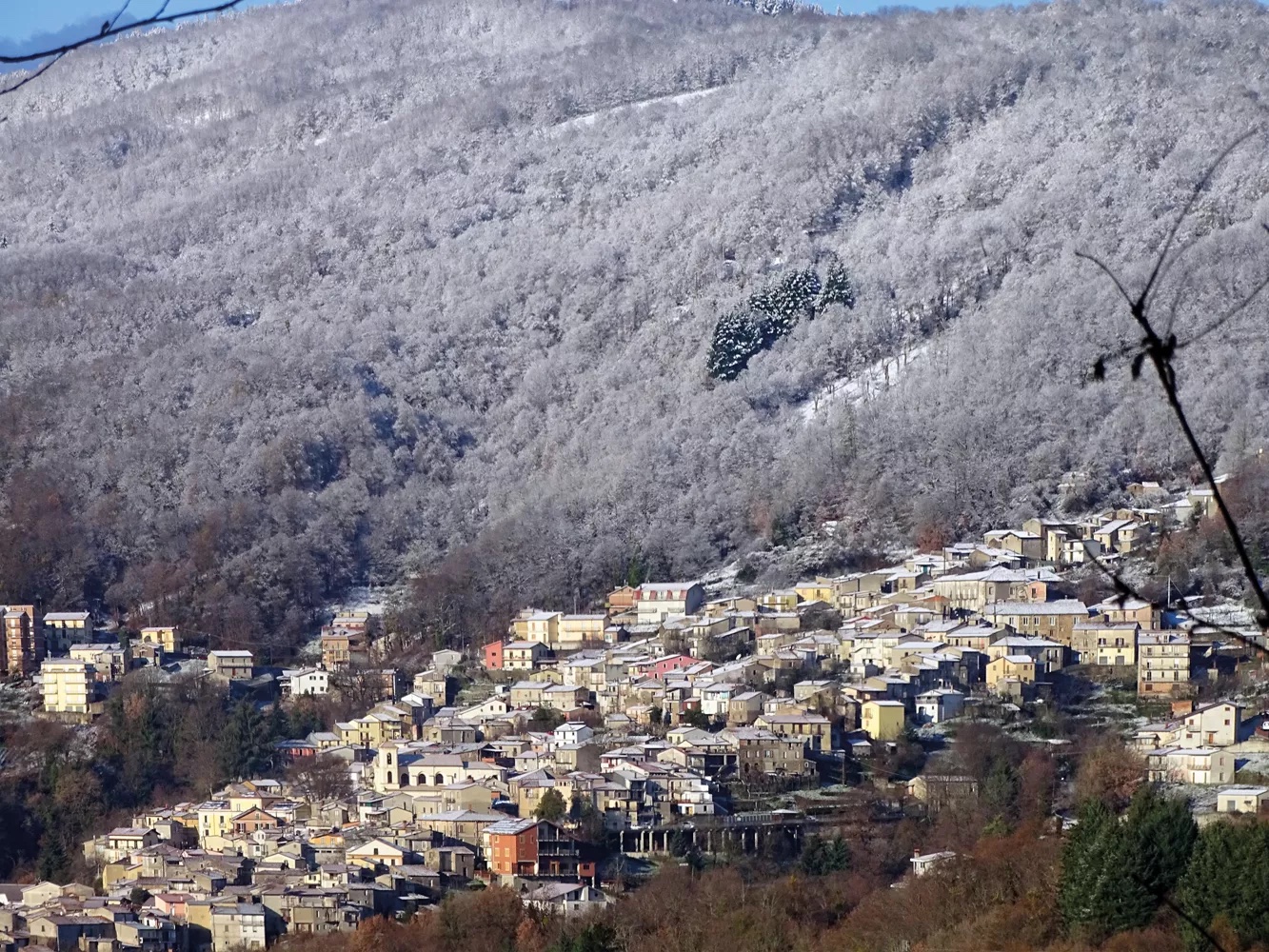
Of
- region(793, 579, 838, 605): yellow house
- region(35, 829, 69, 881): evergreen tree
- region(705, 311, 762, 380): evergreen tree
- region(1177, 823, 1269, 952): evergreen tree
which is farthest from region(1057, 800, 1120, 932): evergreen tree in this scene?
region(705, 311, 762, 380): evergreen tree

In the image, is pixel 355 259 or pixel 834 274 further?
pixel 355 259

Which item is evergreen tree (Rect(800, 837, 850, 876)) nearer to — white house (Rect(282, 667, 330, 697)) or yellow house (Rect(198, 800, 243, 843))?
yellow house (Rect(198, 800, 243, 843))

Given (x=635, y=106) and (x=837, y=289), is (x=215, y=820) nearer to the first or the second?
(x=837, y=289)

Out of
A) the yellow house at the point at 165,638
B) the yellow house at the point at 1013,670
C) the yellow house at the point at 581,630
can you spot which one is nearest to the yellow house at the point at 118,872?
the yellow house at the point at 165,638

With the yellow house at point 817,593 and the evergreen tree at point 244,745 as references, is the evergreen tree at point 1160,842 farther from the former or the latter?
the yellow house at point 817,593

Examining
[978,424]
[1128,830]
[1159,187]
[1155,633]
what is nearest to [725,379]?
[978,424]

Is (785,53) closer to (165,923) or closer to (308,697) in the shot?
A: (308,697)

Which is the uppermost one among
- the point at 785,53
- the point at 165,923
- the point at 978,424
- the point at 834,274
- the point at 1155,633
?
the point at 785,53
